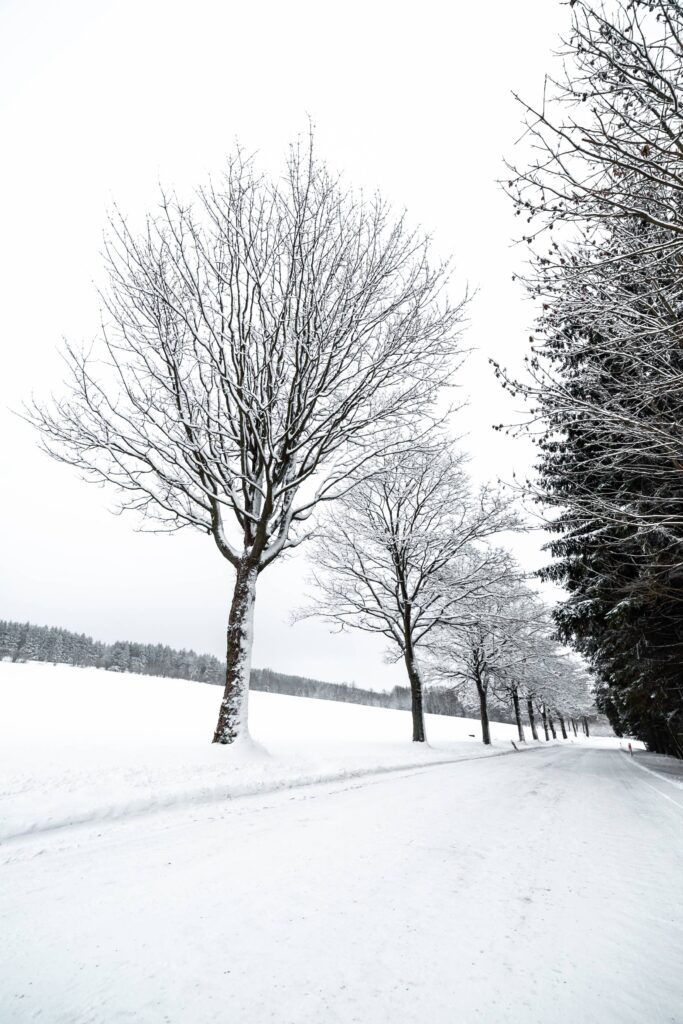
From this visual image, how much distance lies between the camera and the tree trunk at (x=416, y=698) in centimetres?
1562

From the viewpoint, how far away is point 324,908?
2395mm

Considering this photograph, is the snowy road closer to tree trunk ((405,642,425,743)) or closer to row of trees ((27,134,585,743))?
row of trees ((27,134,585,743))

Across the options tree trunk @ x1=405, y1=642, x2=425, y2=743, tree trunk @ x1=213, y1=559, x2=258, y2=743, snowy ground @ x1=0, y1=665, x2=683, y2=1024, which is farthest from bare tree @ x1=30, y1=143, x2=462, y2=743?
tree trunk @ x1=405, y1=642, x2=425, y2=743

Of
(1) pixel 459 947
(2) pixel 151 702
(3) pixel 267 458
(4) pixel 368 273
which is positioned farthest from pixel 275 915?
(2) pixel 151 702

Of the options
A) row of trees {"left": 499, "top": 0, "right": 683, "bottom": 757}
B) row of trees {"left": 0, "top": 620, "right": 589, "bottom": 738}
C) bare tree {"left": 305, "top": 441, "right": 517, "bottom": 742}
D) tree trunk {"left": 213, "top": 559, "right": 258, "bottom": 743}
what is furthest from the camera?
row of trees {"left": 0, "top": 620, "right": 589, "bottom": 738}

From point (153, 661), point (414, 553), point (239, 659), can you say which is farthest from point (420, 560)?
point (153, 661)

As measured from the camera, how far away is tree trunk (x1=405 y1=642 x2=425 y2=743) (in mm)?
15617

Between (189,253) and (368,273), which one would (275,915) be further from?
(189,253)

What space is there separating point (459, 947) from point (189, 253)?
10.8 metres

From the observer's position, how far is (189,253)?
29.9 feet

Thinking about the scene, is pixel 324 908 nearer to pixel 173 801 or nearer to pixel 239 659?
pixel 173 801

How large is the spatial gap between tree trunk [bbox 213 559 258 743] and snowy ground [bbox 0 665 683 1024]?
7.63 ft

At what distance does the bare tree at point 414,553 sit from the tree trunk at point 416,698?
33 mm

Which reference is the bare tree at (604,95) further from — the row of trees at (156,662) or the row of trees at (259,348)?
the row of trees at (156,662)
